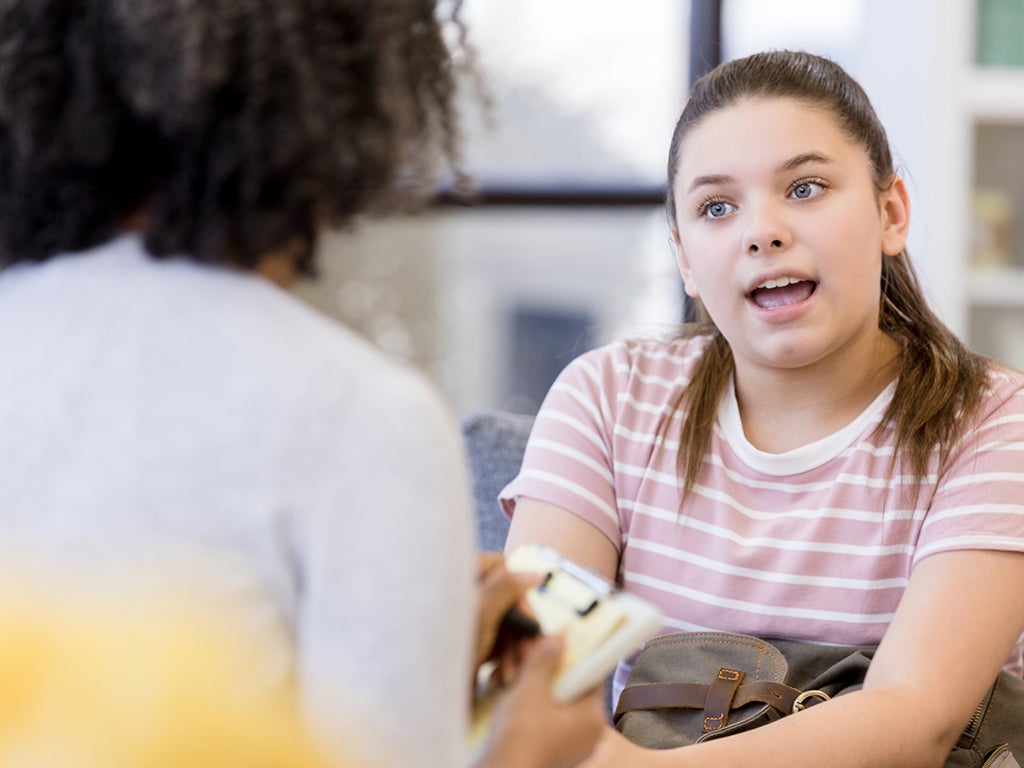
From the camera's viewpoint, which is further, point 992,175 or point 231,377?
point 992,175

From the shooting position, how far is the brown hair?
4.05 feet

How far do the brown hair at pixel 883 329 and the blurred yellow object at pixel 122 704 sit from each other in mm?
854

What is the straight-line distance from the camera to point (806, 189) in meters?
1.28

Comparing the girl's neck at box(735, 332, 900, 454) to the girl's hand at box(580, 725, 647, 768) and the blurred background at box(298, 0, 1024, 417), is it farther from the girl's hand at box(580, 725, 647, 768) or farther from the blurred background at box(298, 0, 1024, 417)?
the blurred background at box(298, 0, 1024, 417)

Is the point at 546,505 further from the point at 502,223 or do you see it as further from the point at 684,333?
the point at 502,223

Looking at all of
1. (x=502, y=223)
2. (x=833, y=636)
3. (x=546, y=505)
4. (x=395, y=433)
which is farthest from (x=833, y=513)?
(x=502, y=223)

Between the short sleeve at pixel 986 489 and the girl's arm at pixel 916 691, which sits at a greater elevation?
the short sleeve at pixel 986 489

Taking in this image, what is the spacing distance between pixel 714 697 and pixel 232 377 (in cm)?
64

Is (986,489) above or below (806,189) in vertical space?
below

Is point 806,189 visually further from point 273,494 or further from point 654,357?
point 273,494

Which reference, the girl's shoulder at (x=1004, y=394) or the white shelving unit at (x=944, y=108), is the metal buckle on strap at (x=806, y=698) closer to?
the girl's shoulder at (x=1004, y=394)

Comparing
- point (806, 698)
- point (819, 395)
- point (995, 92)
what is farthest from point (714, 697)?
point (995, 92)

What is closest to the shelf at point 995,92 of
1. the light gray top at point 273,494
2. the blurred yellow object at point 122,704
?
the light gray top at point 273,494

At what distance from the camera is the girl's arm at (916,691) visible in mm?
1062
